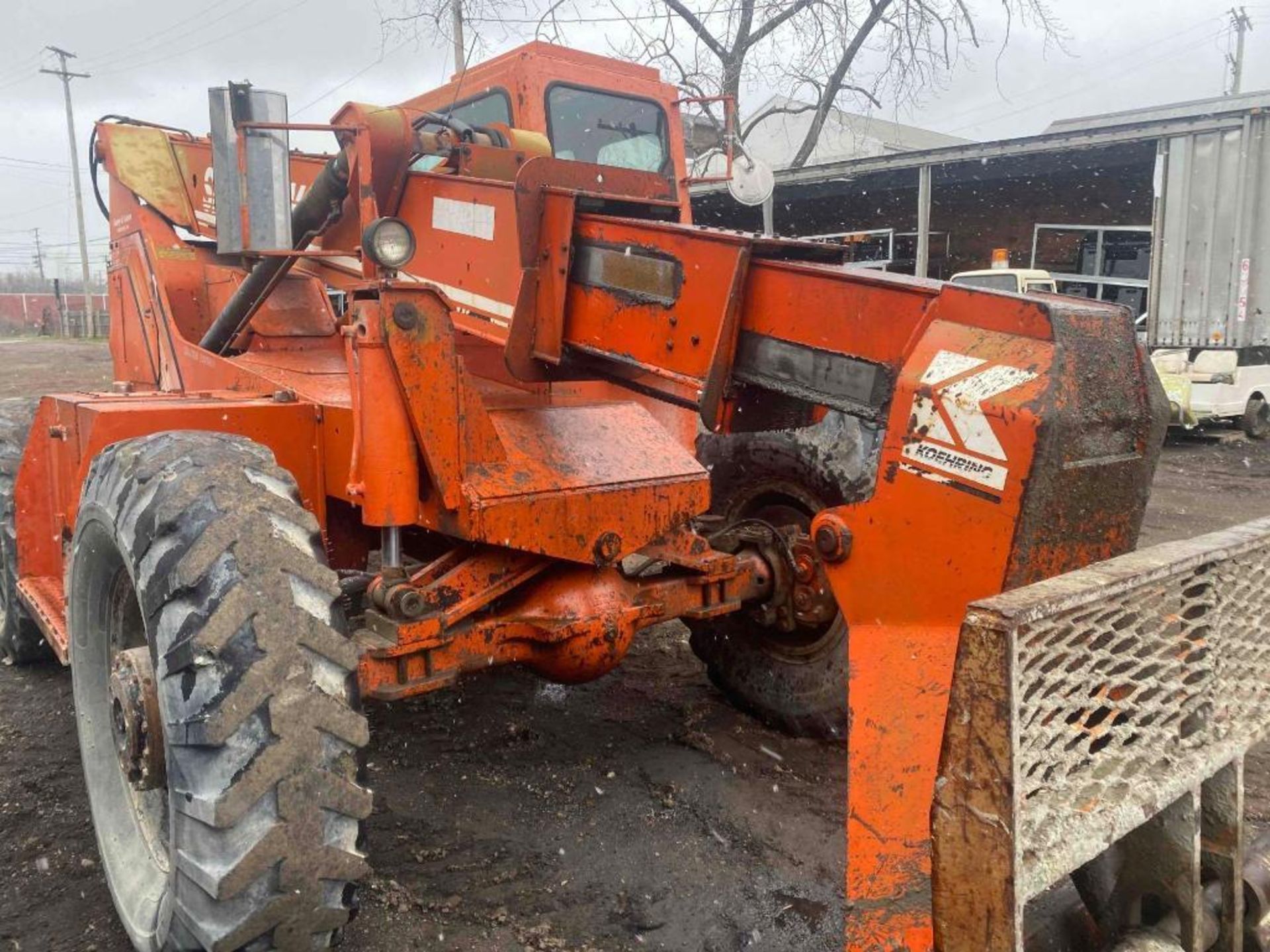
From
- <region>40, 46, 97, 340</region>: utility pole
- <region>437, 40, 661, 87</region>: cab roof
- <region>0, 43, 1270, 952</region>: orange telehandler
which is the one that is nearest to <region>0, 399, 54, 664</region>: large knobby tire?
<region>0, 43, 1270, 952</region>: orange telehandler

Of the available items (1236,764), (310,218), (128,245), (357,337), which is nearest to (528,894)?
(357,337)

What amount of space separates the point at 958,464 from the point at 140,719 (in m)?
1.99

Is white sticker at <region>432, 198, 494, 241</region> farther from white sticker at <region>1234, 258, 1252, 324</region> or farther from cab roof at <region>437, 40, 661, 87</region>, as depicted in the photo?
white sticker at <region>1234, 258, 1252, 324</region>

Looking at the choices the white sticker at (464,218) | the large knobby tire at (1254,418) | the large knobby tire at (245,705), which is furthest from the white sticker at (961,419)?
the large knobby tire at (1254,418)

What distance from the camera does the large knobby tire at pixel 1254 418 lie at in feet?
39.5

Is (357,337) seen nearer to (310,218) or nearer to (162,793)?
(310,218)

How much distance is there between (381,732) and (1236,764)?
3.04m

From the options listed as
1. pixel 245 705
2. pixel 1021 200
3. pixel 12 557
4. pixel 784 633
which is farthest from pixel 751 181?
pixel 1021 200

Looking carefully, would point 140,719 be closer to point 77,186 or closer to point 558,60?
point 558,60

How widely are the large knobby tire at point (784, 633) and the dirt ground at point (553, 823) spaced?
14 cm

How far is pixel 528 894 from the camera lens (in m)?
3.02

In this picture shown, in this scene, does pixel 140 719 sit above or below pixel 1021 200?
below

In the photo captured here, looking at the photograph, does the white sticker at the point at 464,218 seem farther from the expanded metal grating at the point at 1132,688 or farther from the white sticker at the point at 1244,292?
the white sticker at the point at 1244,292

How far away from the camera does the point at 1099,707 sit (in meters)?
1.78
